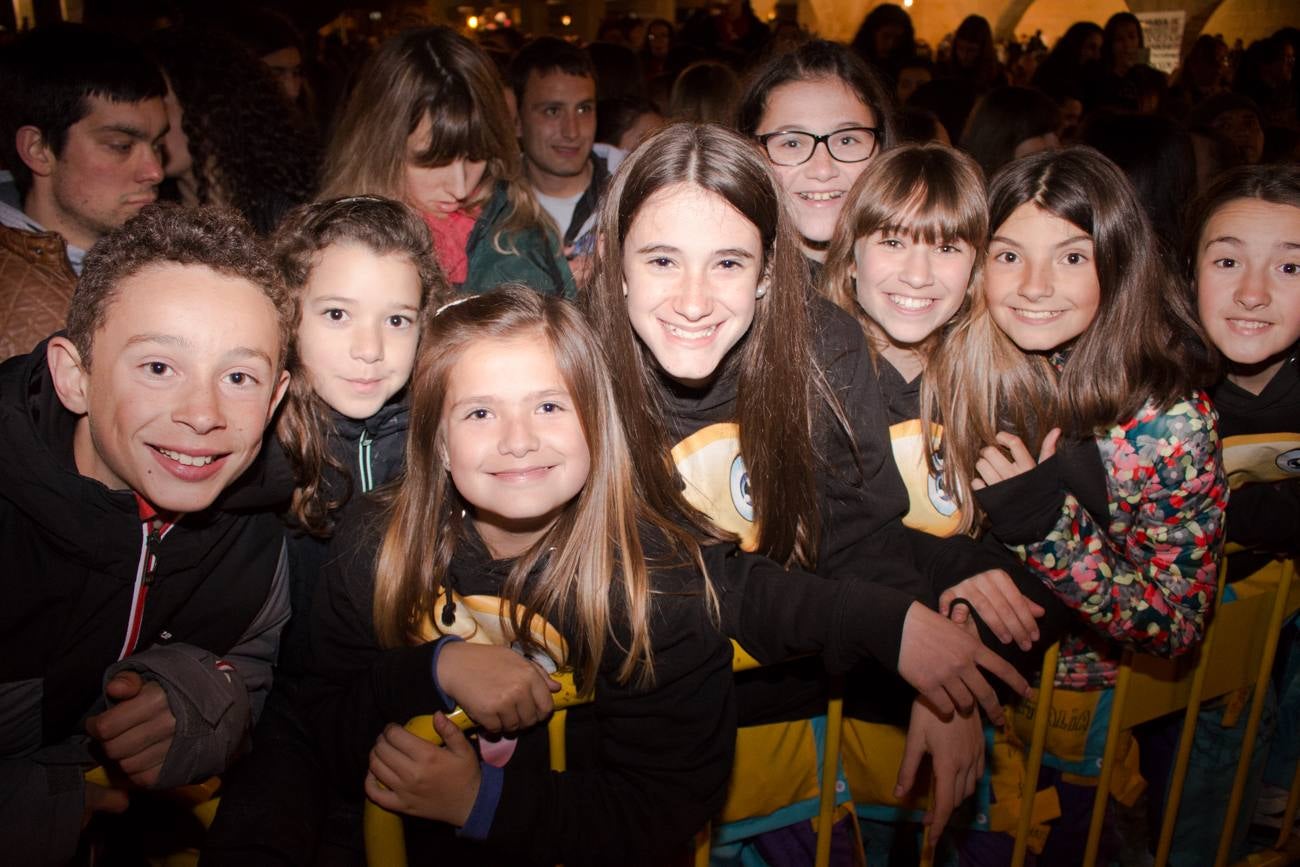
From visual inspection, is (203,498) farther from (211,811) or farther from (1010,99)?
(1010,99)

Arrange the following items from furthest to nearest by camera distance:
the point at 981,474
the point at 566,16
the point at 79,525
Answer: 1. the point at 566,16
2. the point at 981,474
3. the point at 79,525

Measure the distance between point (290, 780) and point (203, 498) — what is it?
60 cm


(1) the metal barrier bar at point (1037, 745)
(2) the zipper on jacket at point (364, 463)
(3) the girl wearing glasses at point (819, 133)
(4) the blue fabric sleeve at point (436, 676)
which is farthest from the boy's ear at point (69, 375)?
(1) the metal barrier bar at point (1037, 745)

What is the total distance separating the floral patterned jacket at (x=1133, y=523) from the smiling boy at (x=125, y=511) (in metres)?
1.71

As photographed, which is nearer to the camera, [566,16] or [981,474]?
[981,474]

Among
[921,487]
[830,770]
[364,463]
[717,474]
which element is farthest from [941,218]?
[364,463]

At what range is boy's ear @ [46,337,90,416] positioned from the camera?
1757 millimetres

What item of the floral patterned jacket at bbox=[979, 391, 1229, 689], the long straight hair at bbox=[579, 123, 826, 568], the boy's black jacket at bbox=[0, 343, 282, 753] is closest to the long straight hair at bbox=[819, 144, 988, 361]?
the long straight hair at bbox=[579, 123, 826, 568]

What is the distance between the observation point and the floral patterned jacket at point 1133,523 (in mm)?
2131

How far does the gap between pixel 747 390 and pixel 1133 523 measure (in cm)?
106

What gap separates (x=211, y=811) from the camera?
1.75 meters

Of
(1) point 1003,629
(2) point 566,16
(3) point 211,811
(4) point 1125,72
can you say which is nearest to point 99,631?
(3) point 211,811

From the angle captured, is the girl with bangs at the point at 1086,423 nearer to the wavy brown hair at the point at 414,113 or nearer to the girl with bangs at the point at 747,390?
the girl with bangs at the point at 747,390

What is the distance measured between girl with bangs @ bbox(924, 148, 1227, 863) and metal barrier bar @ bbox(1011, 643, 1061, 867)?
0.22 m
